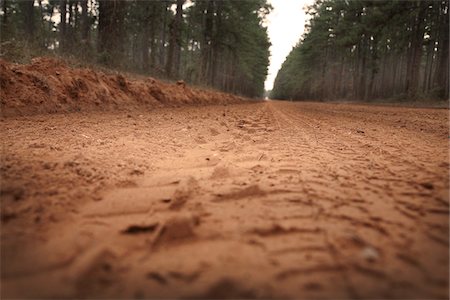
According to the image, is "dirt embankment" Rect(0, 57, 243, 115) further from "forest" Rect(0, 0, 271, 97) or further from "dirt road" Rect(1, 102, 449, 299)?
"dirt road" Rect(1, 102, 449, 299)

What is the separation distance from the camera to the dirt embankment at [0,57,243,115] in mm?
5105

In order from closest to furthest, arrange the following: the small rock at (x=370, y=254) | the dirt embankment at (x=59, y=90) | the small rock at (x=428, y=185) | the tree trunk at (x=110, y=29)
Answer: the small rock at (x=370, y=254), the small rock at (x=428, y=185), the dirt embankment at (x=59, y=90), the tree trunk at (x=110, y=29)

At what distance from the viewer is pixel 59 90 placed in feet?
19.4

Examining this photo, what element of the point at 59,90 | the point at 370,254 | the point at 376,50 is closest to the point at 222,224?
the point at 370,254

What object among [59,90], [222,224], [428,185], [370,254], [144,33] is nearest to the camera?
[370,254]

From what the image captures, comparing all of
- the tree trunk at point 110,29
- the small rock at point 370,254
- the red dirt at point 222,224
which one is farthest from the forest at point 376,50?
the small rock at point 370,254

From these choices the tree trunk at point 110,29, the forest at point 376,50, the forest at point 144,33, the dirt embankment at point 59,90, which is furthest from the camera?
the forest at point 376,50

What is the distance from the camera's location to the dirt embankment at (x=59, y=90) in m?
5.11

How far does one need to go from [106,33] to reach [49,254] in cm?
1200

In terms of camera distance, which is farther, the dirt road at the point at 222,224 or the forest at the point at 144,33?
the forest at the point at 144,33

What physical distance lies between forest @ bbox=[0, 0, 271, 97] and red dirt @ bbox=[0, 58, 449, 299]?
5825 millimetres

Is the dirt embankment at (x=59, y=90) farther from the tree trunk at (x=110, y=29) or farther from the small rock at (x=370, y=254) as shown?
the small rock at (x=370, y=254)

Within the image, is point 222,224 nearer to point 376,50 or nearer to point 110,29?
point 110,29

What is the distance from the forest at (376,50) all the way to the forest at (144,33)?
25.1 ft
